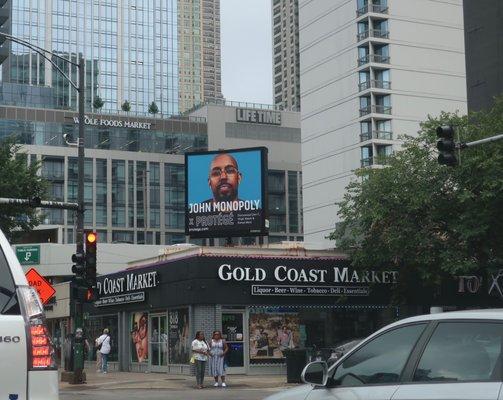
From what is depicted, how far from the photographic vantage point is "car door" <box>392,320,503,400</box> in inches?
219

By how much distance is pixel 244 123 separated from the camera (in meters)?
119

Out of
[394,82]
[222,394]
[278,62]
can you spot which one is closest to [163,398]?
[222,394]

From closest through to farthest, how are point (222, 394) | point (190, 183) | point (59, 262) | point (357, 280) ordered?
point (222, 394) → point (357, 280) → point (190, 183) → point (59, 262)

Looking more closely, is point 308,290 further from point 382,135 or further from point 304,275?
point 382,135

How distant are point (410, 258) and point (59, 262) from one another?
118 ft

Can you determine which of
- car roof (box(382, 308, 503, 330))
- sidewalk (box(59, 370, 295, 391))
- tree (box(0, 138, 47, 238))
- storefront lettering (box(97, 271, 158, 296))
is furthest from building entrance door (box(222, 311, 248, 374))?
car roof (box(382, 308, 503, 330))

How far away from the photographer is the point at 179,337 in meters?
33.4

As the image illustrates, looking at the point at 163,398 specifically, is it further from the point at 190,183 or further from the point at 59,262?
the point at 59,262

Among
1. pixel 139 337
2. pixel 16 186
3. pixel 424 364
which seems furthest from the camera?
pixel 139 337

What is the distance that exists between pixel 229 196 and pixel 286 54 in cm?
13317

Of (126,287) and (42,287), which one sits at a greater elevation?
(126,287)

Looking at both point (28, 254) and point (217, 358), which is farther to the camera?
point (28, 254)

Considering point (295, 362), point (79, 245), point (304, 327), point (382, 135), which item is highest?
point (382, 135)

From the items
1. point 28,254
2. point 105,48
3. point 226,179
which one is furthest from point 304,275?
point 105,48
